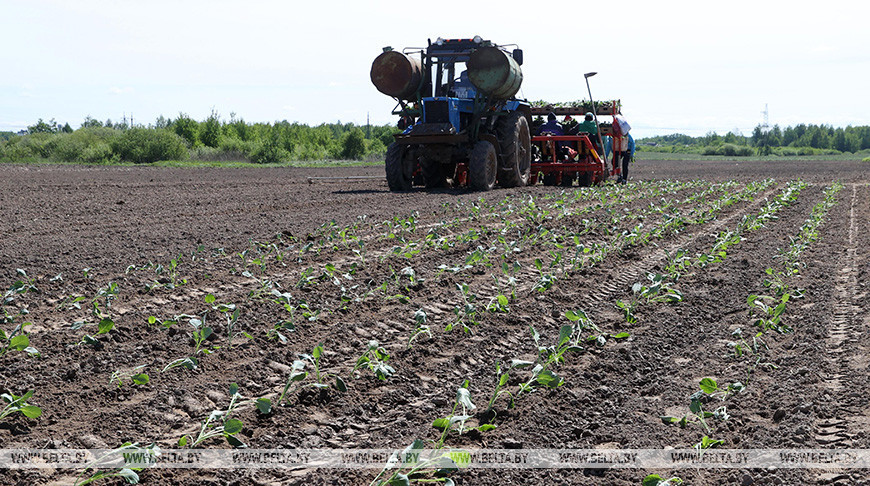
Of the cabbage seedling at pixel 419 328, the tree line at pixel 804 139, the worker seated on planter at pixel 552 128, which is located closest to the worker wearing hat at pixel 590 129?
the worker seated on planter at pixel 552 128

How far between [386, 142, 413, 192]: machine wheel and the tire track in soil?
8.45m

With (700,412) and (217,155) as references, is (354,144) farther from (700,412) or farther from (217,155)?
(700,412)

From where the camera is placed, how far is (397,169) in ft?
47.1

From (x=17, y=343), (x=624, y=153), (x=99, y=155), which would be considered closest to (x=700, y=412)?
(x=17, y=343)

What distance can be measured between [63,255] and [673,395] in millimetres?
5923

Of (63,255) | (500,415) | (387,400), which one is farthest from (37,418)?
Result: (63,255)

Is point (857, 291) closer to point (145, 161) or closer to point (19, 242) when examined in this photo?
point (19, 242)

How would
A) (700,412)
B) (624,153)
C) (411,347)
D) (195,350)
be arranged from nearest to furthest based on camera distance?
(700,412)
(195,350)
(411,347)
(624,153)

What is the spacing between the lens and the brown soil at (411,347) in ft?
10.2

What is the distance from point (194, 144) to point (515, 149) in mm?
30231

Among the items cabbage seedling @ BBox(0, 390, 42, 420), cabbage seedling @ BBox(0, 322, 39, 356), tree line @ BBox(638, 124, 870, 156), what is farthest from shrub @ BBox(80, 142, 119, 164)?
tree line @ BBox(638, 124, 870, 156)

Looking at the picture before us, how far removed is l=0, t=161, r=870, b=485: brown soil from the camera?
310 cm

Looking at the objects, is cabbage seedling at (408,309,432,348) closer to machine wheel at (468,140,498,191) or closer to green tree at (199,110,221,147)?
machine wheel at (468,140,498,191)

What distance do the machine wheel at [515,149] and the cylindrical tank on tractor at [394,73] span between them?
1.97 m
